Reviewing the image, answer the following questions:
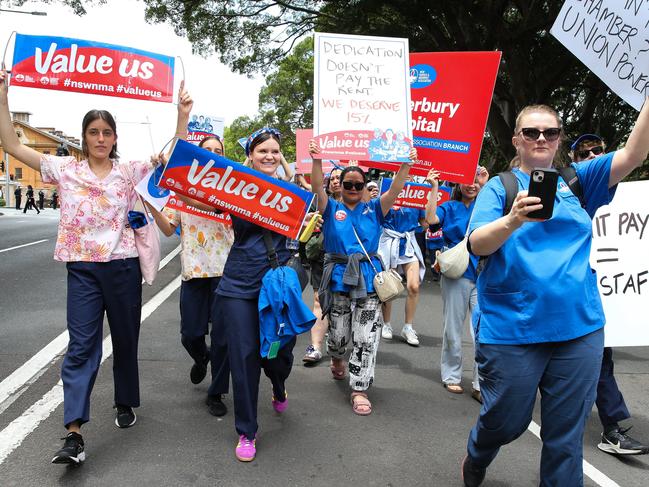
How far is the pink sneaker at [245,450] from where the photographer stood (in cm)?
321

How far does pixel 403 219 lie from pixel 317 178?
1891mm

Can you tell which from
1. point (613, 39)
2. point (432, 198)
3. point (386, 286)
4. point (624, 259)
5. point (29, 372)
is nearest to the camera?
point (613, 39)

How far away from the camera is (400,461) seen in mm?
3270

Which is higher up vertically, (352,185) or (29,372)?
(352,185)

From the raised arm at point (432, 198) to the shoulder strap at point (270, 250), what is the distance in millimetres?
1621

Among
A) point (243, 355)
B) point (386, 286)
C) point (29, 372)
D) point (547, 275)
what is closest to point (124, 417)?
point (243, 355)

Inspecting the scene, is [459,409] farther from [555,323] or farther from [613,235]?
[555,323]

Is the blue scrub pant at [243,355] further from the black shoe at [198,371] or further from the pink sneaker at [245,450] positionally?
the black shoe at [198,371]

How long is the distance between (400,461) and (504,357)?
1.13 meters

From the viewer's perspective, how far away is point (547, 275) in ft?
7.75

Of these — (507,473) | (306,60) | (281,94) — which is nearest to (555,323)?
(507,473)

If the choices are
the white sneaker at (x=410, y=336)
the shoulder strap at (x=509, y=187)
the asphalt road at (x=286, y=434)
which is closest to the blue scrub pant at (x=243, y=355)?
the asphalt road at (x=286, y=434)

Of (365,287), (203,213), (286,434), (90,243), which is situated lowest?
(286,434)

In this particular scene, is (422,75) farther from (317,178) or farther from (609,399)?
(609,399)
